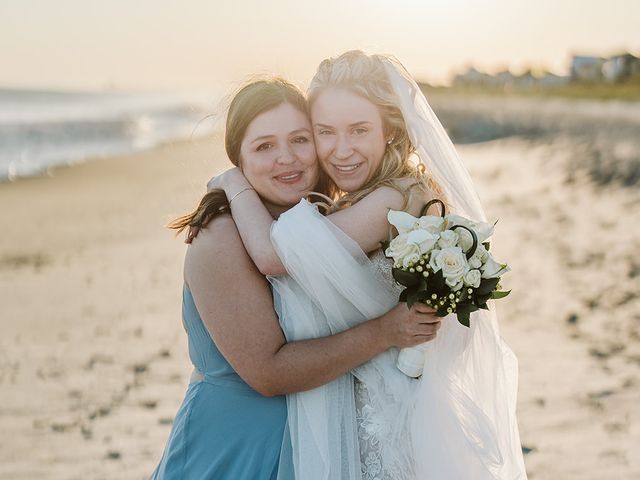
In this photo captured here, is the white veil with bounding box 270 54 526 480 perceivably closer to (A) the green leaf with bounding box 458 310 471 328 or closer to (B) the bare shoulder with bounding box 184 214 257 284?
(B) the bare shoulder with bounding box 184 214 257 284

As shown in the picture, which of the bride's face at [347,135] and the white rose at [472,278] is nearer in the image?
the white rose at [472,278]

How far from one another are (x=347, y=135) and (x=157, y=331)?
5.32m

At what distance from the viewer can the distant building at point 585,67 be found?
104419mm

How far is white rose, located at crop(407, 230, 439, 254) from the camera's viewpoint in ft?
9.98

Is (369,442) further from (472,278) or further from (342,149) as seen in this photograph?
(342,149)

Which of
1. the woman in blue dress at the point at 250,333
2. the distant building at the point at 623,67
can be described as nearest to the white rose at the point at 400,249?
the woman in blue dress at the point at 250,333

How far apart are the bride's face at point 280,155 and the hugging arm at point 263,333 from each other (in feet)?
1.44

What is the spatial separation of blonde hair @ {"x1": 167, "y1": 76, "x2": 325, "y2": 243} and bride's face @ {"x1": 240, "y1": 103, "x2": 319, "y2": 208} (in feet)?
0.10

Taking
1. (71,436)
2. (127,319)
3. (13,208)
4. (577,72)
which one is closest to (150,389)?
(71,436)

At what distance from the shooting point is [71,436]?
20.5 ft

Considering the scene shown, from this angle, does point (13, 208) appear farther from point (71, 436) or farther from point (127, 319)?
point (71, 436)

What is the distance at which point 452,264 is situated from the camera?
301 centimetres

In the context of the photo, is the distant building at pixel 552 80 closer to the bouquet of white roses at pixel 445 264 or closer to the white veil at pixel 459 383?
the white veil at pixel 459 383

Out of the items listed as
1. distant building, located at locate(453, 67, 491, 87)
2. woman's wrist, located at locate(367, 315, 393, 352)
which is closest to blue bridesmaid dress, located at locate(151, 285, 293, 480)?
woman's wrist, located at locate(367, 315, 393, 352)
